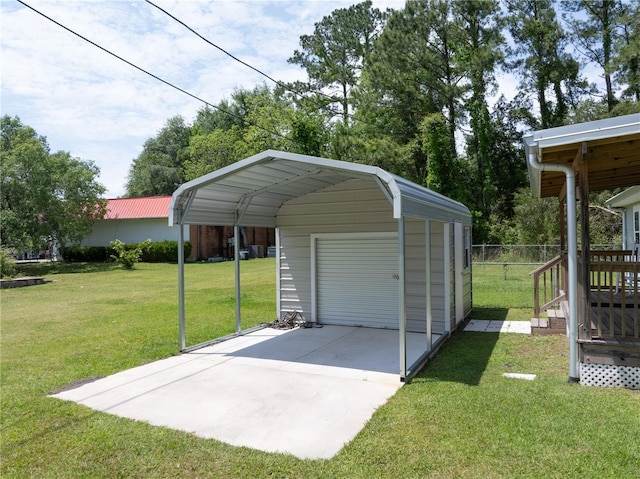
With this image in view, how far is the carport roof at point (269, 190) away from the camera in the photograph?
548cm

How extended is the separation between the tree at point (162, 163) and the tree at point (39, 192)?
59.2 ft

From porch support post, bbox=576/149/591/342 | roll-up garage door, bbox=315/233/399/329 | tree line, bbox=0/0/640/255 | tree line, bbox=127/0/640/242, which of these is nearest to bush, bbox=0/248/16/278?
tree line, bbox=0/0/640/255

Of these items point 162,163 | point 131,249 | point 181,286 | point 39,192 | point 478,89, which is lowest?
point 181,286

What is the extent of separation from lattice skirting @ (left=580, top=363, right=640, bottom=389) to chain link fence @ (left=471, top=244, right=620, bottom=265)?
13.1m

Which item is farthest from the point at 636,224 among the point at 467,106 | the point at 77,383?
the point at 77,383

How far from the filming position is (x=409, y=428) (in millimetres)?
3982

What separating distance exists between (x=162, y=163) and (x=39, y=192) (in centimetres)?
2293

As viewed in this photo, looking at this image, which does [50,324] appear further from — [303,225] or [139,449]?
[139,449]

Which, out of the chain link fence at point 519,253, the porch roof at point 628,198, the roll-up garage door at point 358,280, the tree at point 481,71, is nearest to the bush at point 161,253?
the chain link fence at point 519,253

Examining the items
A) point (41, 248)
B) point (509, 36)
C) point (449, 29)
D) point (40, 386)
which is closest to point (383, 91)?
point (449, 29)

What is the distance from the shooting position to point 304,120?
97.6 ft

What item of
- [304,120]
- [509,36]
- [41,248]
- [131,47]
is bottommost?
[41,248]

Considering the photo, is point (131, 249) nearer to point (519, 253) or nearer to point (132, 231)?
point (132, 231)

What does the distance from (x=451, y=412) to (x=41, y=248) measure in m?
22.0
